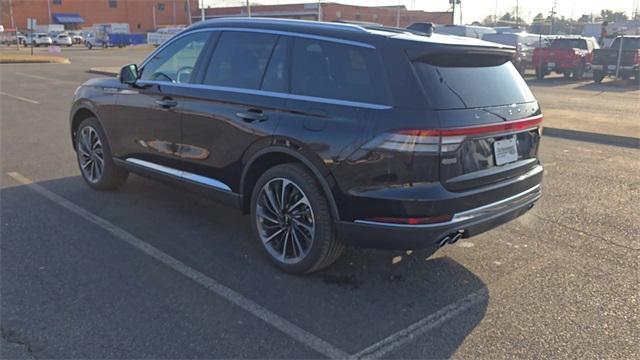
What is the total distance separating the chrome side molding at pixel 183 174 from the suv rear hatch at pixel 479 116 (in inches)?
76.7

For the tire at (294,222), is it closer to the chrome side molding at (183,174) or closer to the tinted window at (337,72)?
the chrome side molding at (183,174)

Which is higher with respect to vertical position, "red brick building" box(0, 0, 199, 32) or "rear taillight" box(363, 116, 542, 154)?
"red brick building" box(0, 0, 199, 32)

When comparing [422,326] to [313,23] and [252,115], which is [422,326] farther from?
[313,23]

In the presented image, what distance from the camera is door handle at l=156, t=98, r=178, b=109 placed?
4.95 metres

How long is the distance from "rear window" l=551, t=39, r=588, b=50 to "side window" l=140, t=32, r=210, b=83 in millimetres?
22869

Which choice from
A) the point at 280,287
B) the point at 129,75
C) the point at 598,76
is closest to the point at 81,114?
the point at 129,75

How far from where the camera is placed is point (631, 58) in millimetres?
21922

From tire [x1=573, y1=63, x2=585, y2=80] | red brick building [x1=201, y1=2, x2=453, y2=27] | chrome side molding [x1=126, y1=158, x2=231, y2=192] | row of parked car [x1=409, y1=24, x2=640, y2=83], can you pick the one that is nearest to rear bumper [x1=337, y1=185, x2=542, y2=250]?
chrome side molding [x1=126, y1=158, x2=231, y2=192]

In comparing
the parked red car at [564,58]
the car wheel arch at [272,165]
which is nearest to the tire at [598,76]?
the parked red car at [564,58]

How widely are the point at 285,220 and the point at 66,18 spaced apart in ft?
303

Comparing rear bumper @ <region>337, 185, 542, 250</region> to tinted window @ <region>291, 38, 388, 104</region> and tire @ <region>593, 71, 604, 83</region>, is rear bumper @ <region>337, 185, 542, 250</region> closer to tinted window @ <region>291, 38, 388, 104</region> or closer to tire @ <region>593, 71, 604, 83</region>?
tinted window @ <region>291, 38, 388, 104</region>

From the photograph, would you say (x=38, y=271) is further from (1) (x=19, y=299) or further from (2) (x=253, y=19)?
(2) (x=253, y=19)

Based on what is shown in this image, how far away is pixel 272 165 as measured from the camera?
4.26 m

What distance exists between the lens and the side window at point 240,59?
4.38m
